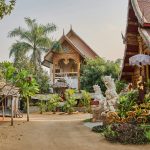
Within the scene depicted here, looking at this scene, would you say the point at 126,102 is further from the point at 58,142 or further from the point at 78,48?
the point at 78,48

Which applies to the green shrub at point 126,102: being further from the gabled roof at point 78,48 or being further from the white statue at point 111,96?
the gabled roof at point 78,48

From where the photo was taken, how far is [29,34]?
1522 inches

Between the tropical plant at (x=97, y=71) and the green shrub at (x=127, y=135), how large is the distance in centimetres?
2292

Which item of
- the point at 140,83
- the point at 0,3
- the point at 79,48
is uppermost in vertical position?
the point at 79,48

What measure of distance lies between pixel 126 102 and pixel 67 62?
2399cm

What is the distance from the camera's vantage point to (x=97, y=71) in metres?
34.3

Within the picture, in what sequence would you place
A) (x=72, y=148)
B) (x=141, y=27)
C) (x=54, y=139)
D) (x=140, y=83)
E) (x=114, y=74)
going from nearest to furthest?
(x=72, y=148) < (x=54, y=139) < (x=140, y=83) < (x=141, y=27) < (x=114, y=74)

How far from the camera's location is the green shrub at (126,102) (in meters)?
14.3

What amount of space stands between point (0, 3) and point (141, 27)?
7668 millimetres

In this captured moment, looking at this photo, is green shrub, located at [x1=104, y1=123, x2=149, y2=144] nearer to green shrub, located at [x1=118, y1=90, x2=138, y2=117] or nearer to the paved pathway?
the paved pathway

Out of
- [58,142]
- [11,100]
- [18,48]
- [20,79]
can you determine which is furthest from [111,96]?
[18,48]

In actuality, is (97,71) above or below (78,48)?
below

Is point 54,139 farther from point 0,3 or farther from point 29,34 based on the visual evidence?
point 29,34

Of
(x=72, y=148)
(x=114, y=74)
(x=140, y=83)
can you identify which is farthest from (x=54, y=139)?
(x=114, y=74)
